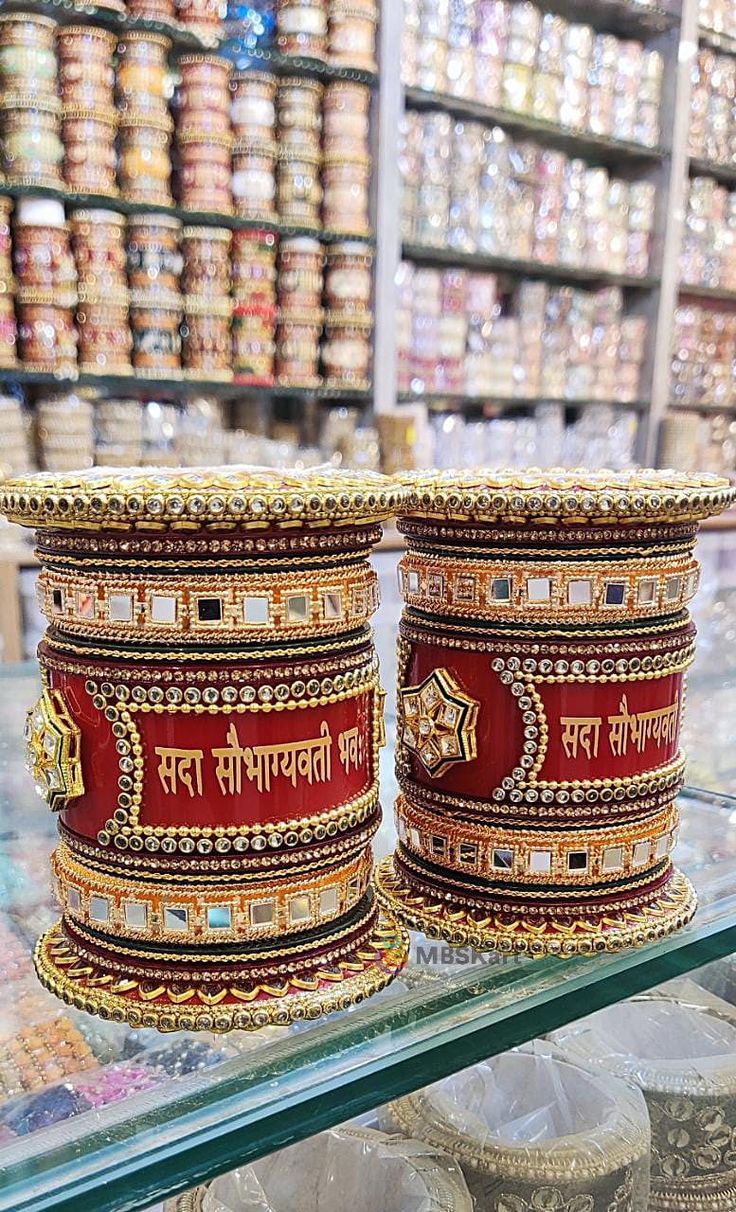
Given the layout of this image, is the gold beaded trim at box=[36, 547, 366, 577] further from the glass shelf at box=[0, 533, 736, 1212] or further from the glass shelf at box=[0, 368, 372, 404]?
the glass shelf at box=[0, 368, 372, 404]

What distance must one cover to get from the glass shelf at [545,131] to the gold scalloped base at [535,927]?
219 cm

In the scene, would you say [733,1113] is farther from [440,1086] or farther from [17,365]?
[17,365]

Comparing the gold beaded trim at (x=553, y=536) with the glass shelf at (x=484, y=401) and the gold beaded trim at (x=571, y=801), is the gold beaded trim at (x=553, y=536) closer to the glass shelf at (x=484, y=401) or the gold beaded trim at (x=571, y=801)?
the gold beaded trim at (x=571, y=801)

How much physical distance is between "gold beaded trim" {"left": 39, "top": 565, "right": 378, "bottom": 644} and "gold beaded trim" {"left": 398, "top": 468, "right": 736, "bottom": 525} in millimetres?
64

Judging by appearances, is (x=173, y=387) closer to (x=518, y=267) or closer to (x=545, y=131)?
(x=518, y=267)

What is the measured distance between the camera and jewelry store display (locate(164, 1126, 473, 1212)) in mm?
523

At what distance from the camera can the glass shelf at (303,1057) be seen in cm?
31

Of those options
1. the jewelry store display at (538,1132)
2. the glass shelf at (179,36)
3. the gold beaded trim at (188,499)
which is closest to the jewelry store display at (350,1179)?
the jewelry store display at (538,1132)

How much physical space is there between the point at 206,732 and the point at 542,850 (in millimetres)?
172

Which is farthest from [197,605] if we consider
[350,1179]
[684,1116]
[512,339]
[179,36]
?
[512,339]

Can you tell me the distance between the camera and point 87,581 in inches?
14.9

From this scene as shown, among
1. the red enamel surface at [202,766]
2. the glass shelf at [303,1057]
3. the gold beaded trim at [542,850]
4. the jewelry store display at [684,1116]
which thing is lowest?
the jewelry store display at [684,1116]

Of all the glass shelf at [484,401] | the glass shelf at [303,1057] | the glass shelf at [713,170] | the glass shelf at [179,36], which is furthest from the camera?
the glass shelf at [713,170]

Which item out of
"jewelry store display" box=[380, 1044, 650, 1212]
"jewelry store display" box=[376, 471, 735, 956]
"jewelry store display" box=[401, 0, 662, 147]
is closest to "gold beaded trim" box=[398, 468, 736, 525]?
"jewelry store display" box=[376, 471, 735, 956]
